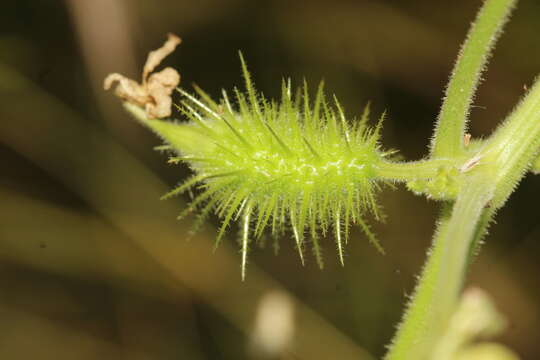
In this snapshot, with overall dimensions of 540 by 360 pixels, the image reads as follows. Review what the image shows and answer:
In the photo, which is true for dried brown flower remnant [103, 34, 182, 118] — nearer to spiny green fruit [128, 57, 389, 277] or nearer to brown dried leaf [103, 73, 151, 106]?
brown dried leaf [103, 73, 151, 106]

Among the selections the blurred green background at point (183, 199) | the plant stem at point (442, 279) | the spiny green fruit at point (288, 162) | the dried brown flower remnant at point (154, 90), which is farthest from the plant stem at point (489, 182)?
the blurred green background at point (183, 199)

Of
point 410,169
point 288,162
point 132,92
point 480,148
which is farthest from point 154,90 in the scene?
point 480,148

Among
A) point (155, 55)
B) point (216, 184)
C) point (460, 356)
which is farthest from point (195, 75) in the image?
point (460, 356)

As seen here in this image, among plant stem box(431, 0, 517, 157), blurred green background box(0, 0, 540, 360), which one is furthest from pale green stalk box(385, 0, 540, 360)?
blurred green background box(0, 0, 540, 360)

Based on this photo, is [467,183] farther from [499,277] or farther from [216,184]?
[499,277]

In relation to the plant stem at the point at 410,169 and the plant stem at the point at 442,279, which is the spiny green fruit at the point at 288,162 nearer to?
the plant stem at the point at 410,169
